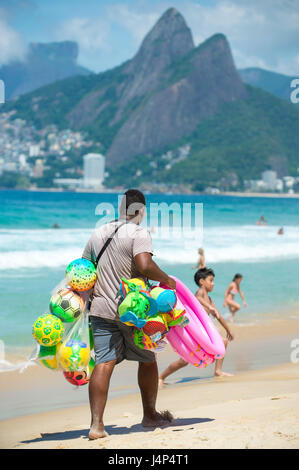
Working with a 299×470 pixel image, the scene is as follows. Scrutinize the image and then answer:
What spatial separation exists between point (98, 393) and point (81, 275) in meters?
0.75

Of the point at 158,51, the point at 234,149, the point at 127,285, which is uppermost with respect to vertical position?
the point at 158,51

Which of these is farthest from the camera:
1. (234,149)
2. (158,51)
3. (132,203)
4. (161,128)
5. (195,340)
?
(158,51)

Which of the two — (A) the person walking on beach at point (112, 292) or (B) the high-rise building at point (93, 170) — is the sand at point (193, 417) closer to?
(A) the person walking on beach at point (112, 292)

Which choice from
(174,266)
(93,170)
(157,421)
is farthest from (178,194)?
(157,421)

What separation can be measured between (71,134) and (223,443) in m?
162

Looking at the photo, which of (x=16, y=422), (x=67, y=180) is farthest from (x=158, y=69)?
(x=16, y=422)

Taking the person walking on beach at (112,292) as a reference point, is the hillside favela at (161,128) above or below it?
above

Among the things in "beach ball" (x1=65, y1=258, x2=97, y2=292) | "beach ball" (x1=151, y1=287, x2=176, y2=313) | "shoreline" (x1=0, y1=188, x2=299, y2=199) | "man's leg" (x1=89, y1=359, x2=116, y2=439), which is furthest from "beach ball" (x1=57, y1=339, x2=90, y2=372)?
"shoreline" (x1=0, y1=188, x2=299, y2=199)

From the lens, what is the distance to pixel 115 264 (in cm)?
412

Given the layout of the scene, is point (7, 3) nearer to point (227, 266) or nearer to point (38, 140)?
point (227, 266)

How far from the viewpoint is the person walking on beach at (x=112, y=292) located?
4047mm

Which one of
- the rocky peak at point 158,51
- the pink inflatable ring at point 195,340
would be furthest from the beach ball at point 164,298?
the rocky peak at point 158,51

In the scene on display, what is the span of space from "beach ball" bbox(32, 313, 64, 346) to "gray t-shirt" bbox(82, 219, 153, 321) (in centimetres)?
26

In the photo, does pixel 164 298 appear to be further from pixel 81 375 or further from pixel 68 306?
pixel 81 375
